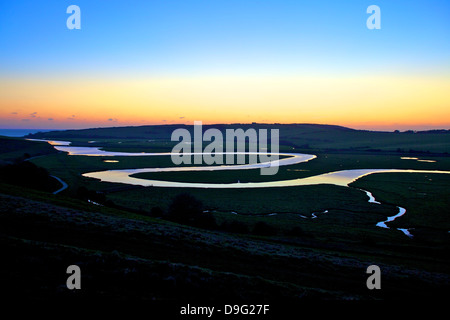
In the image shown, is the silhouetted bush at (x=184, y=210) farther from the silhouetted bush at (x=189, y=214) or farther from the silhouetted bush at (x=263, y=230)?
the silhouetted bush at (x=263, y=230)

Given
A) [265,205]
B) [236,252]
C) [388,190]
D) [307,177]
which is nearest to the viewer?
[236,252]

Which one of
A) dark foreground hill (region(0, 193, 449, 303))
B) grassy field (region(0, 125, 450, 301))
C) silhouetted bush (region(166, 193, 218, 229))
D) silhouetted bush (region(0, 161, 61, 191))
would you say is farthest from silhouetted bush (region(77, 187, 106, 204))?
dark foreground hill (region(0, 193, 449, 303))

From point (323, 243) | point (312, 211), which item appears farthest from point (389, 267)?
point (312, 211)

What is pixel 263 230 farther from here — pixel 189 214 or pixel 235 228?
pixel 189 214

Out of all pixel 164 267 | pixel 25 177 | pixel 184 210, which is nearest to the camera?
pixel 164 267

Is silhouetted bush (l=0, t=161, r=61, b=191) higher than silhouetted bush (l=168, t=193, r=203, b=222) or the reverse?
higher

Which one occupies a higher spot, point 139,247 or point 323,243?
point 139,247

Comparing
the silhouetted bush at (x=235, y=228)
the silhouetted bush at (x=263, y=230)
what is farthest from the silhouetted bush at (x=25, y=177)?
the silhouetted bush at (x=263, y=230)

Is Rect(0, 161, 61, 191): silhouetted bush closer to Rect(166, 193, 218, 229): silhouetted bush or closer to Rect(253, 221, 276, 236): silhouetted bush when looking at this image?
Rect(166, 193, 218, 229): silhouetted bush

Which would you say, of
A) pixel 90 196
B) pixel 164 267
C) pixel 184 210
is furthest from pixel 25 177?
pixel 164 267
